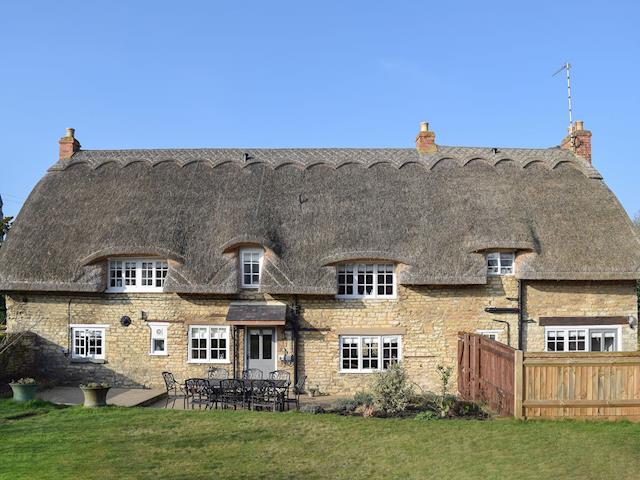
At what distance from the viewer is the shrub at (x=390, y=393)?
593 inches

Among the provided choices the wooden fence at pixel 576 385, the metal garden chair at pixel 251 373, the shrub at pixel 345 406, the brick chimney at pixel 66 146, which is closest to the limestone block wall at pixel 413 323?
the metal garden chair at pixel 251 373

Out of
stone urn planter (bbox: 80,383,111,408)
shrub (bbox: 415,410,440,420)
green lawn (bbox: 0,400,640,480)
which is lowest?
shrub (bbox: 415,410,440,420)

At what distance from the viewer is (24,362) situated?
1870 centimetres

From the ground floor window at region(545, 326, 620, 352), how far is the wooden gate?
3.12m

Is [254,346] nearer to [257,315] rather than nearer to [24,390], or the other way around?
[257,315]

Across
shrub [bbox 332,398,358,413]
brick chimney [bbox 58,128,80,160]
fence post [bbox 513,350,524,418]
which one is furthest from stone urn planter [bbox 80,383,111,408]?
brick chimney [bbox 58,128,80,160]

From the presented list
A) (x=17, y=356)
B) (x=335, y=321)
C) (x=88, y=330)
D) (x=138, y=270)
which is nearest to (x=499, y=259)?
(x=335, y=321)

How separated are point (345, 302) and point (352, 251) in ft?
5.49

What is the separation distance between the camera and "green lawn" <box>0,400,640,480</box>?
33.5 ft

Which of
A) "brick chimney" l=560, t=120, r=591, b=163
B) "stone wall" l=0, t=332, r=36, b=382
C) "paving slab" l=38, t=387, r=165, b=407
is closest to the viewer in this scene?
"paving slab" l=38, t=387, r=165, b=407

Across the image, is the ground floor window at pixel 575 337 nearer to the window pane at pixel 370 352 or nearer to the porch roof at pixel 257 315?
the window pane at pixel 370 352

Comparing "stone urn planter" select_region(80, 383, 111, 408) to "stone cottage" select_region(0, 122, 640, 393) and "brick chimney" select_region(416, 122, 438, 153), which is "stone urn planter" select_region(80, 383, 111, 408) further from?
"brick chimney" select_region(416, 122, 438, 153)

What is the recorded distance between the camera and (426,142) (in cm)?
2336

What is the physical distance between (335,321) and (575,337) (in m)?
7.76
